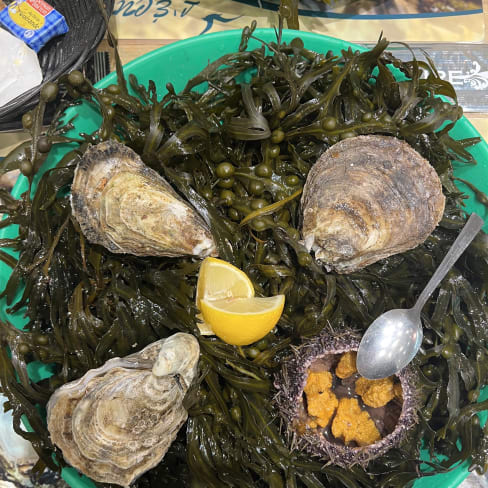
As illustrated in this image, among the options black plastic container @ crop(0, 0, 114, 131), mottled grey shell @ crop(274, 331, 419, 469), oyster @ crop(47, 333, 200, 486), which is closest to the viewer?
oyster @ crop(47, 333, 200, 486)

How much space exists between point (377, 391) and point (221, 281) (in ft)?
1.46

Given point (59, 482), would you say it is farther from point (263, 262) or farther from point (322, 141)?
point (322, 141)

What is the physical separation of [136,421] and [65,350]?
0.81 ft

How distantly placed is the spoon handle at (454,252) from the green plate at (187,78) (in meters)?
0.13

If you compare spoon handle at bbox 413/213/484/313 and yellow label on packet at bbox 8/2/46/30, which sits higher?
yellow label on packet at bbox 8/2/46/30

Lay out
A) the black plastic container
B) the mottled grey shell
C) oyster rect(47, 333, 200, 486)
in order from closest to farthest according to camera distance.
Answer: oyster rect(47, 333, 200, 486)
the mottled grey shell
the black plastic container

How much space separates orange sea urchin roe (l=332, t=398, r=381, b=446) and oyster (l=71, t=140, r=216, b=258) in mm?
487

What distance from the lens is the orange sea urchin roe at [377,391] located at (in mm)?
1101

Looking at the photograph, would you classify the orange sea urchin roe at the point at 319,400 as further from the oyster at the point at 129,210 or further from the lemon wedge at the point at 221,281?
the oyster at the point at 129,210

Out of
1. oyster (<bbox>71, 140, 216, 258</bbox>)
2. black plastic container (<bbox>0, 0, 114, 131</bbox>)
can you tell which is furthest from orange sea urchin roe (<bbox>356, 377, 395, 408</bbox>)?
black plastic container (<bbox>0, 0, 114, 131</bbox>)

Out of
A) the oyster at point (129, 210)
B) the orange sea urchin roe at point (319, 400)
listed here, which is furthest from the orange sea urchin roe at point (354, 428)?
the oyster at point (129, 210)

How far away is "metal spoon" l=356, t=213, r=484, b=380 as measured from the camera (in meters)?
1.06

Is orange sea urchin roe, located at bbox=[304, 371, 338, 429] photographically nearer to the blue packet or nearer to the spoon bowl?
the spoon bowl

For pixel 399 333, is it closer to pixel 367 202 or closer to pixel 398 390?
pixel 398 390
